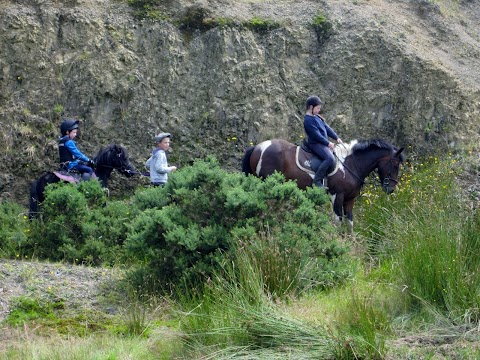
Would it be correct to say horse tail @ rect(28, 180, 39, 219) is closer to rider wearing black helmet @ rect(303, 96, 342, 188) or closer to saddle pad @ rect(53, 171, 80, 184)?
saddle pad @ rect(53, 171, 80, 184)

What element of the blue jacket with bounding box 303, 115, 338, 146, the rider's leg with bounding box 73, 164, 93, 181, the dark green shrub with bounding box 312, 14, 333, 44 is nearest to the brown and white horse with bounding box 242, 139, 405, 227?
the blue jacket with bounding box 303, 115, 338, 146

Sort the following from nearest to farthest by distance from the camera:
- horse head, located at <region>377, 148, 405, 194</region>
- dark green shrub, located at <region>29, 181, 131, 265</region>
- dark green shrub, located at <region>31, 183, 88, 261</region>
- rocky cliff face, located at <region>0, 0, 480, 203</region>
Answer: dark green shrub, located at <region>29, 181, 131, 265</region>
dark green shrub, located at <region>31, 183, 88, 261</region>
horse head, located at <region>377, 148, 405, 194</region>
rocky cliff face, located at <region>0, 0, 480, 203</region>

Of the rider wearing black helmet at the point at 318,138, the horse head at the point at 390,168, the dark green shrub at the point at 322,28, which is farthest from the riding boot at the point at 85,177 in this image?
the dark green shrub at the point at 322,28

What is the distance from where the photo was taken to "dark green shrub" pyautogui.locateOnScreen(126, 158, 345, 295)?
401 inches

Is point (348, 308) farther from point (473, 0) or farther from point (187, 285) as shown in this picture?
point (473, 0)

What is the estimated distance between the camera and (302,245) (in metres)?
10.2

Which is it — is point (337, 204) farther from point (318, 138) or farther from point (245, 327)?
point (245, 327)

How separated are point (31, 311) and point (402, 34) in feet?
47.0

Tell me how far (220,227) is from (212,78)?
398 inches

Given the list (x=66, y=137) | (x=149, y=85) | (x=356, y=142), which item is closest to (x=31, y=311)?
(x=66, y=137)

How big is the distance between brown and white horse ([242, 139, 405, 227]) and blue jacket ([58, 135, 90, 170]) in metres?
3.25

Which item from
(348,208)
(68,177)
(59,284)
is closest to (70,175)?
(68,177)

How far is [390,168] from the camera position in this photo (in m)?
16.9

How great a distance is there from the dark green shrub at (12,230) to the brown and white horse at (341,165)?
14.7ft
